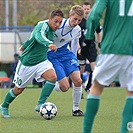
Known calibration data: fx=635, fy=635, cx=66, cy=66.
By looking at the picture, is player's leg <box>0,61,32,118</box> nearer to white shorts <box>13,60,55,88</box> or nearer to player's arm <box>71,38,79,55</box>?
white shorts <box>13,60,55,88</box>

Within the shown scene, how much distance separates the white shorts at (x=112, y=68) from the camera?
6.61m

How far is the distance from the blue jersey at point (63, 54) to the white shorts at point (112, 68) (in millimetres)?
3583

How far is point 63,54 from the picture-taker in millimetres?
10492

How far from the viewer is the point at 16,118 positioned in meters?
9.66

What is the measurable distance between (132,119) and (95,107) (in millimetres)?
530

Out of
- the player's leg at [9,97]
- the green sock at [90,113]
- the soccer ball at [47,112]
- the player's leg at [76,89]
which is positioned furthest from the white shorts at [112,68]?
the player's leg at [76,89]

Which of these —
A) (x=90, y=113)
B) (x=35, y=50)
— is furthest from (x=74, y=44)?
(x=90, y=113)

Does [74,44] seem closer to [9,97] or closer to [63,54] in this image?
[63,54]

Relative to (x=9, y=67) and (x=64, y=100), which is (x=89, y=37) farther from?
(x=9, y=67)

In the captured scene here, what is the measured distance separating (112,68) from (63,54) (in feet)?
12.9

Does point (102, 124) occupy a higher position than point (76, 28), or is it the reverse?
point (76, 28)

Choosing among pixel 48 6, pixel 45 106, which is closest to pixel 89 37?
pixel 45 106

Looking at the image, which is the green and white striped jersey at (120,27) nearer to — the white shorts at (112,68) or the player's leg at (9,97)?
the white shorts at (112,68)

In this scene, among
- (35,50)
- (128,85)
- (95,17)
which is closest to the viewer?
(95,17)
